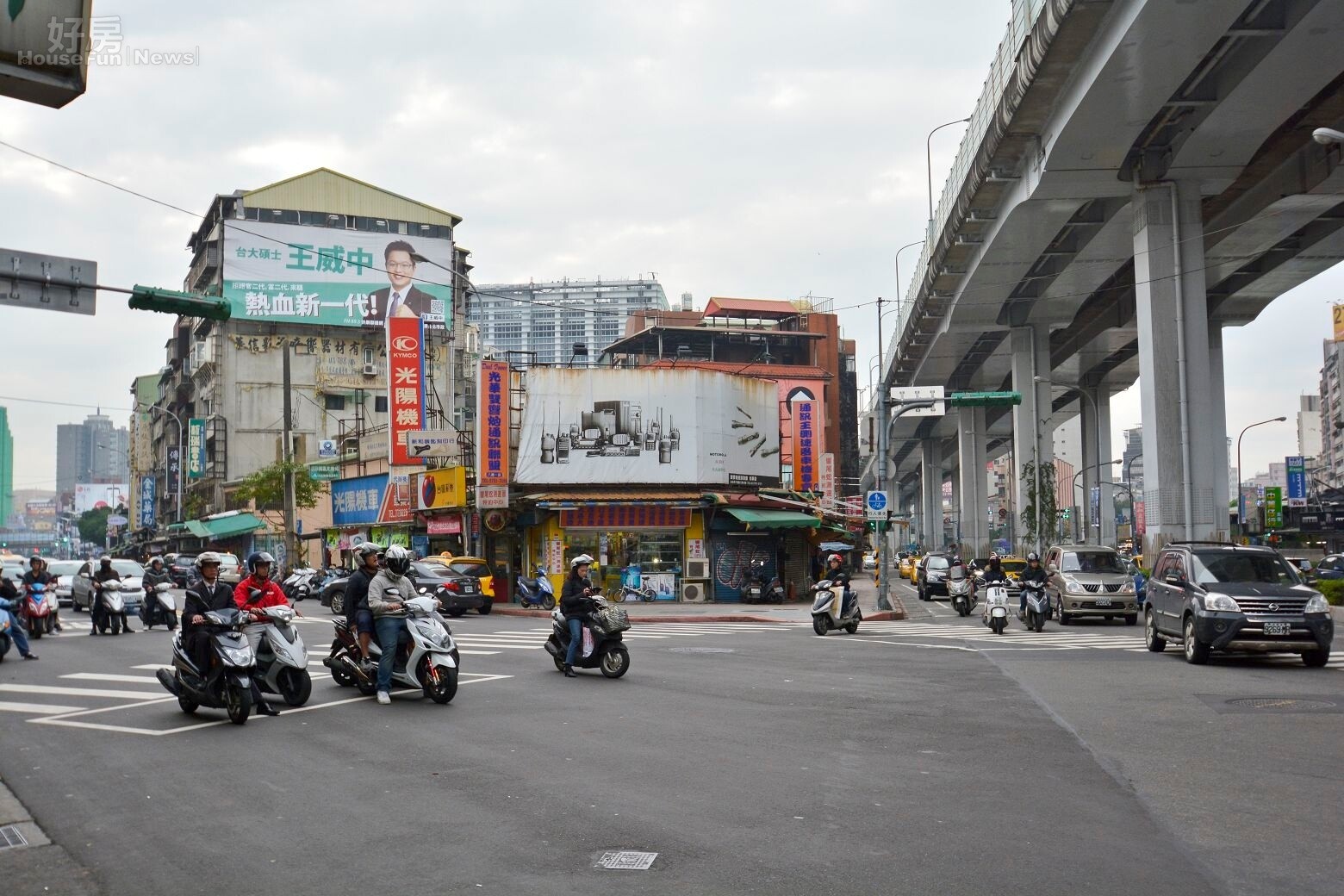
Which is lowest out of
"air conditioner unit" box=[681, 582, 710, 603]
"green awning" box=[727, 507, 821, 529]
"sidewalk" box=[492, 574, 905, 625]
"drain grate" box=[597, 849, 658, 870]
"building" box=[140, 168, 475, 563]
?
"sidewalk" box=[492, 574, 905, 625]

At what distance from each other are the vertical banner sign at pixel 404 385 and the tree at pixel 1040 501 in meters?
28.1

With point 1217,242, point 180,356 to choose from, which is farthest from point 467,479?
point 180,356

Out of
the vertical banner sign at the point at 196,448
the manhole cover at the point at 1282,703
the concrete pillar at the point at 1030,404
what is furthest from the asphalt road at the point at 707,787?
the vertical banner sign at the point at 196,448

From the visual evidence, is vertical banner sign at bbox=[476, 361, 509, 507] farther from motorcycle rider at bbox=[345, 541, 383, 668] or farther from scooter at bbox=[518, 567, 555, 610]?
motorcycle rider at bbox=[345, 541, 383, 668]

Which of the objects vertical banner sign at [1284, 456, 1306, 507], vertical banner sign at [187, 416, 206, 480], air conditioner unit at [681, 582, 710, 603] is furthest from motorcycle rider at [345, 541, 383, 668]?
vertical banner sign at [1284, 456, 1306, 507]

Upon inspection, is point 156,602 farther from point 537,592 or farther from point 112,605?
point 537,592

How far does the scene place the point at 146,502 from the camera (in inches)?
4163

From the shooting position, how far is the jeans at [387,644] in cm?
1292

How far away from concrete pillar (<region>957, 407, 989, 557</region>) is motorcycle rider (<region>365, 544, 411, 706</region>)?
6263 centimetres

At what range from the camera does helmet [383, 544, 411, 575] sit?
42.4 ft

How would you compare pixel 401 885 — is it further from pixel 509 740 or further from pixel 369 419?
pixel 369 419

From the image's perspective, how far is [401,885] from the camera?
234 inches

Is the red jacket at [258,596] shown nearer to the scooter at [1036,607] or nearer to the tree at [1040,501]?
the scooter at [1036,607]

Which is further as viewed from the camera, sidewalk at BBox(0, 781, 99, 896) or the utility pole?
the utility pole
